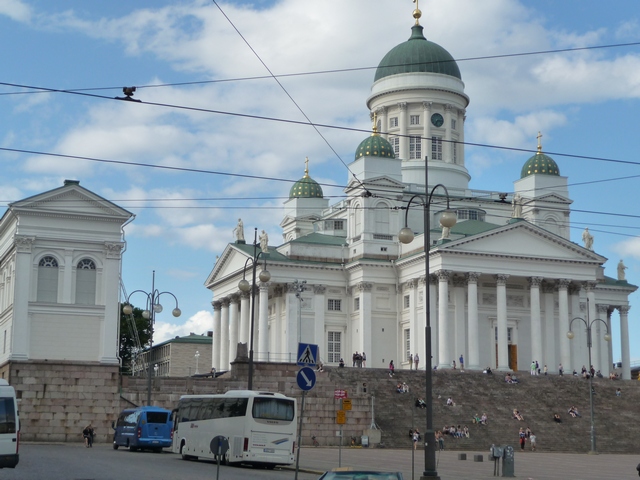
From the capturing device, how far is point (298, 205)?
98.2 meters

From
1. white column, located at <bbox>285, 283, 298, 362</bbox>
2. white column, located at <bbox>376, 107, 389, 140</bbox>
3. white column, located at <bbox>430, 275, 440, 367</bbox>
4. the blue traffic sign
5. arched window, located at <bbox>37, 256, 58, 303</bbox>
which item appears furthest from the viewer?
white column, located at <bbox>376, 107, 389, 140</bbox>

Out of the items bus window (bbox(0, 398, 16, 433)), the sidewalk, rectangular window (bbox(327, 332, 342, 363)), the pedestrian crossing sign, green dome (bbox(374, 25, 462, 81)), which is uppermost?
green dome (bbox(374, 25, 462, 81))

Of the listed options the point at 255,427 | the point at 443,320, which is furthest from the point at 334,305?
the point at 255,427

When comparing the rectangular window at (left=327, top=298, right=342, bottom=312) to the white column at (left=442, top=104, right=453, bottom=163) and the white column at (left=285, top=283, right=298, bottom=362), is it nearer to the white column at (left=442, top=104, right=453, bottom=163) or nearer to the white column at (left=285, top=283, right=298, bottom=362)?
the white column at (left=285, top=283, right=298, bottom=362)

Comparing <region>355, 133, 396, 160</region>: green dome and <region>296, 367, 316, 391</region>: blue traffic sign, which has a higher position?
<region>355, 133, 396, 160</region>: green dome

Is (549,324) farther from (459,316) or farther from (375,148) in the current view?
(375,148)

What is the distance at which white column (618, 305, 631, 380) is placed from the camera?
88.2 meters

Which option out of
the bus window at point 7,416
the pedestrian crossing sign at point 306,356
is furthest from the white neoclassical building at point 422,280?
the bus window at point 7,416

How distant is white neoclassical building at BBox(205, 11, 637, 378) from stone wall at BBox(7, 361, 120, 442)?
2501 cm

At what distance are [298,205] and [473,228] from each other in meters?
20.5

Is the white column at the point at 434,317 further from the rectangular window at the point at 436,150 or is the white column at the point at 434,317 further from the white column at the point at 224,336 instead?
the white column at the point at 224,336

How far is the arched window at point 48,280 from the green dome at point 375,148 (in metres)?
32.1

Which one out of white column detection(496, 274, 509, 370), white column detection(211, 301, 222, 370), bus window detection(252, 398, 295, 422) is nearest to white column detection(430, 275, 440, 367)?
white column detection(496, 274, 509, 370)

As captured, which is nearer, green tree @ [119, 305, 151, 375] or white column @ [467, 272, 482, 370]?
white column @ [467, 272, 482, 370]
